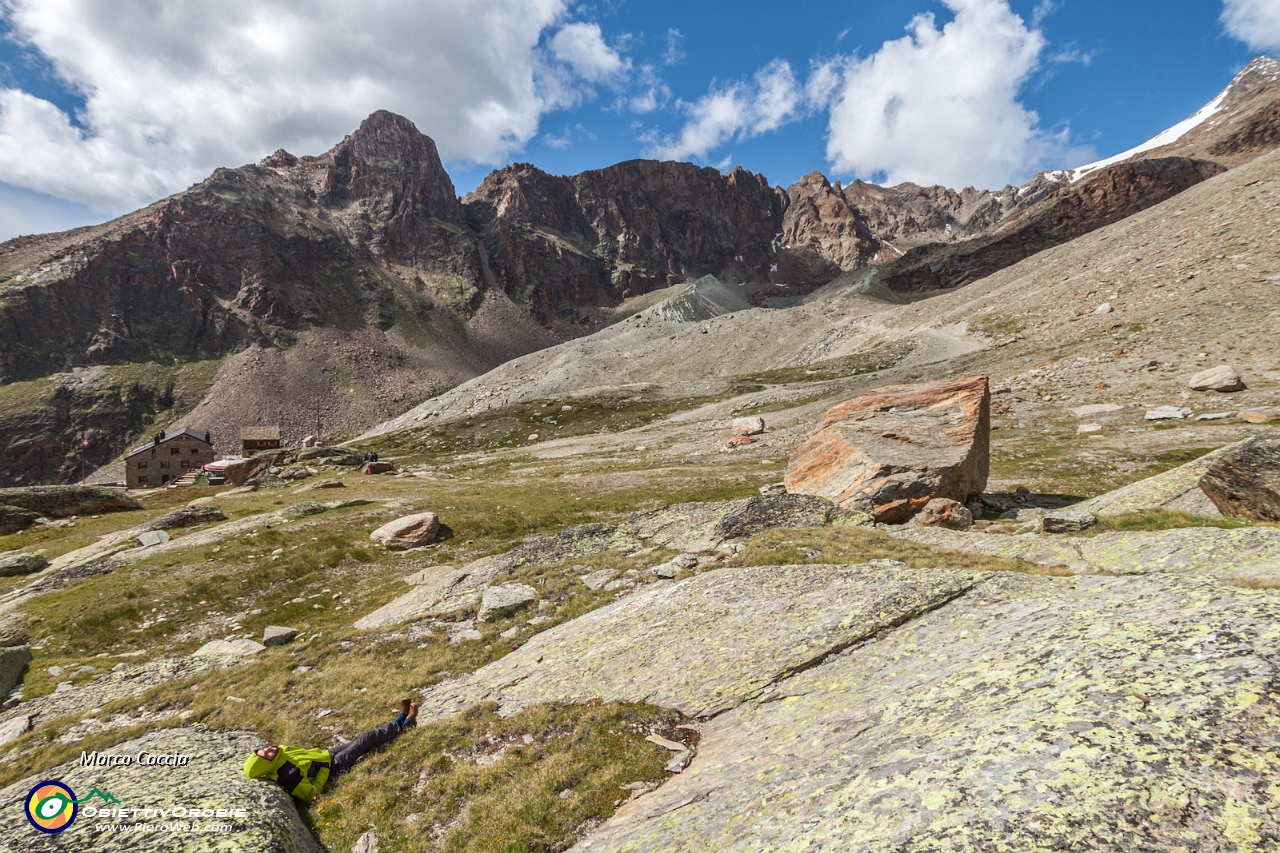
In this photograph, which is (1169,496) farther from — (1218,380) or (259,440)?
(259,440)

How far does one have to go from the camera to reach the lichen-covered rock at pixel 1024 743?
4.29 m

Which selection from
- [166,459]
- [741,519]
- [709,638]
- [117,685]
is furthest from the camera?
[166,459]

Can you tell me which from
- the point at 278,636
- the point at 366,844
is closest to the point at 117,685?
the point at 278,636

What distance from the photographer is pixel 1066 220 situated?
192250mm

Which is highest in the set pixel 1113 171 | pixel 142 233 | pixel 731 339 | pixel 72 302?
pixel 142 233

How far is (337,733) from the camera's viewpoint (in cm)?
1279

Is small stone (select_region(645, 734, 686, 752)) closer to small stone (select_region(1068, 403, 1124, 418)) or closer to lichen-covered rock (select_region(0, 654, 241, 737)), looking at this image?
lichen-covered rock (select_region(0, 654, 241, 737))

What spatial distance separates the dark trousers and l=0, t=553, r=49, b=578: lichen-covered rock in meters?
38.8

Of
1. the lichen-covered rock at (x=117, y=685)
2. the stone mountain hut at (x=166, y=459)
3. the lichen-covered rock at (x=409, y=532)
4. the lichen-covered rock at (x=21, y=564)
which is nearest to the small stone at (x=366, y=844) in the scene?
the lichen-covered rock at (x=117, y=685)

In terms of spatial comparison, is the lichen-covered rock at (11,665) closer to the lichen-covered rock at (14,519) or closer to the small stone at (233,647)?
the small stone at (233,647)

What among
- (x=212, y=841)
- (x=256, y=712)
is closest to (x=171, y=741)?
(x=256, y=712)

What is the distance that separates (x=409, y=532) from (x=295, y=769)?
23.7m

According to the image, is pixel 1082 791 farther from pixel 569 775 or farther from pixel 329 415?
pixel 329 415

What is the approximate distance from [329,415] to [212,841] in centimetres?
19110
